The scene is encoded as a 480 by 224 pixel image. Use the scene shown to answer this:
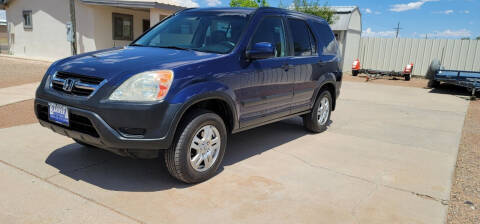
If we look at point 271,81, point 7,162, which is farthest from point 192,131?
point 7,162

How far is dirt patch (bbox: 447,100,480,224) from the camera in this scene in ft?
11.0

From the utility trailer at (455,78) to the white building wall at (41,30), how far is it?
52.6 feet

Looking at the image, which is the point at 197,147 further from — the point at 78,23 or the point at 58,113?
the point at 78,23

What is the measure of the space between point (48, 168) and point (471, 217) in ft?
14.1

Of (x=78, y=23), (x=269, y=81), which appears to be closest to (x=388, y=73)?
(x=269, y=81)

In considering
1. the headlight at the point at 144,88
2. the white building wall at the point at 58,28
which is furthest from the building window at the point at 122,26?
the headlight at the point at 144,88

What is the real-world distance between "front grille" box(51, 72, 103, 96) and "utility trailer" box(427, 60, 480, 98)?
1149cm

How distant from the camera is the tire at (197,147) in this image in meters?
3.45

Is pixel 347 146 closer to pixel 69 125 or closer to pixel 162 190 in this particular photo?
pixel 162 190

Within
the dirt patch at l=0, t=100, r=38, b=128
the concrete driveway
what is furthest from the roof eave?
the concrete driveway

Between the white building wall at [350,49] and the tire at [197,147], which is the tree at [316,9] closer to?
the white building wall at [350,49]

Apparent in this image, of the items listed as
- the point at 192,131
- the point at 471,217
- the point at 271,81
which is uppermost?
the point at 271,81

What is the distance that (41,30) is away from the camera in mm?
18188

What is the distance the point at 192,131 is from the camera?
3.48 metres
